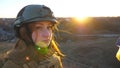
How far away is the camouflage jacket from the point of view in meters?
3.12

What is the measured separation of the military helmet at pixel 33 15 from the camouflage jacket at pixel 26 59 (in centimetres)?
19

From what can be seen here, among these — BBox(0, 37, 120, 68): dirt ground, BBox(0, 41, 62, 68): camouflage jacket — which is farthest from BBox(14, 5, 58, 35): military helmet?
BBox(0, 37, 120, 68): dirt ground

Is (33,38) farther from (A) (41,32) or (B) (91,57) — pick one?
(B) (91,57)

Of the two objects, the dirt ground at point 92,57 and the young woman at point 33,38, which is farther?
the dirt ground at point 92,57

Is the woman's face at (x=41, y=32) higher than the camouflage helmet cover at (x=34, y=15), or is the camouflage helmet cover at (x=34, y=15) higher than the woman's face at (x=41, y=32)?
the camouflage helmet cover at (x=34, y=15)

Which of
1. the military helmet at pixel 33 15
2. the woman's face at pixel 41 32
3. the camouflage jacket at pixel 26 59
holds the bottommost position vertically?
the camouflage jacket at pixel 26 59

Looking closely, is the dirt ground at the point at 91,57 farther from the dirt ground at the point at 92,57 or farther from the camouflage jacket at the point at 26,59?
the camouflage jacket at the point at 26,59

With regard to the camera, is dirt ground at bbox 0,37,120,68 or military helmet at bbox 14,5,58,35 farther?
dirt ground at bbox 0,37,120,68

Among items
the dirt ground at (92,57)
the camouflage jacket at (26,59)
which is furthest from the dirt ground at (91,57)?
the camouflage jacket at (26,59)

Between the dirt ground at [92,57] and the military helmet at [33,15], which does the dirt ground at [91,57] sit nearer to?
the dirt ground at [92,57]

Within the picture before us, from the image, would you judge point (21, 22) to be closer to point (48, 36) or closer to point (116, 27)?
point (48, 36)

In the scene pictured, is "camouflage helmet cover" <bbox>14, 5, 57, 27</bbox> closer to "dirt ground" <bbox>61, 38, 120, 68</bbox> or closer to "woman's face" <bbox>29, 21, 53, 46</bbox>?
"woman's face" <bbox>29, 21, 53, 46</bbox>

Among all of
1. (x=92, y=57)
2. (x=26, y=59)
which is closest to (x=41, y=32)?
(x=26, y=59)

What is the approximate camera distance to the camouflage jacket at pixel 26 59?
3.12 meters
